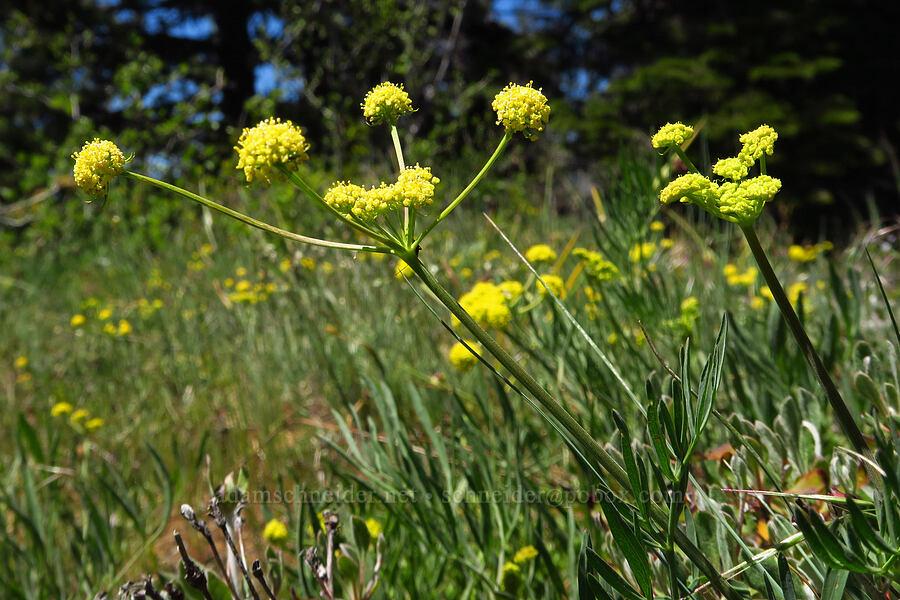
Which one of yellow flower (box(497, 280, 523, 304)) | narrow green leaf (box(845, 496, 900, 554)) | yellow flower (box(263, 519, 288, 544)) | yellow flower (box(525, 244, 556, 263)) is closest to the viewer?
narrow green leaf (box(845, 496, 900, 554))

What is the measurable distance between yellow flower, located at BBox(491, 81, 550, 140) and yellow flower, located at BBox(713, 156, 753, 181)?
0.18 metres

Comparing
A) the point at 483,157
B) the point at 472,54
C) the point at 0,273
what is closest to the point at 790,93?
the point at 483,157

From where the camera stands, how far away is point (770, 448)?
970 millimetres

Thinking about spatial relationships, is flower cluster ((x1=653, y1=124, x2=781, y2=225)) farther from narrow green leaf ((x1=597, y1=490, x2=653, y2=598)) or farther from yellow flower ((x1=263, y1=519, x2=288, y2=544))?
yellow flower ((x1=263, y1=519, x2=288, y2=544))

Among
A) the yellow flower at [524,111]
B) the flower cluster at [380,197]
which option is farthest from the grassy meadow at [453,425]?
the yellow flower at [524,111]

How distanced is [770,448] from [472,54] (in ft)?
39.1

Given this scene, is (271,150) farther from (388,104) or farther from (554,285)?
(554,285)

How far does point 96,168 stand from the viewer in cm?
65

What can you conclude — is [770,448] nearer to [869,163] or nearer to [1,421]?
[1,421]

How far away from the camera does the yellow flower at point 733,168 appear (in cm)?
58

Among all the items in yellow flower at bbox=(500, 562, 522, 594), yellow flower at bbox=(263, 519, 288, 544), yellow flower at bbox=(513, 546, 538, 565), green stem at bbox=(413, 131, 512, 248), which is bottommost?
yellow flower at bbox=(500, 562, 522, 594)

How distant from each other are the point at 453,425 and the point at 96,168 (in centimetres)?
79

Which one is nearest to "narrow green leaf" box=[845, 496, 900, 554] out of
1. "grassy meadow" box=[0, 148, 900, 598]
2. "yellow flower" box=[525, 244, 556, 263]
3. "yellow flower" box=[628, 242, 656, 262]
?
"grassy meadow" box=[0, 148, 900, 598]

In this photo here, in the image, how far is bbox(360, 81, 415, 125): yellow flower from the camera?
713 mm
